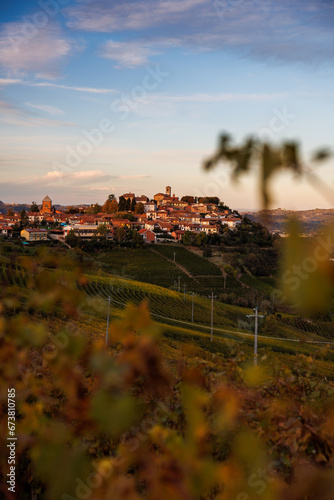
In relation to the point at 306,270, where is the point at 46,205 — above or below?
above

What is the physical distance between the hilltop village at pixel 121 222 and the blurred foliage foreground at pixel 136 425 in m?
42.4

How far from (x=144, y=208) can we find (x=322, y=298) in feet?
245

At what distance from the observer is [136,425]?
124cm

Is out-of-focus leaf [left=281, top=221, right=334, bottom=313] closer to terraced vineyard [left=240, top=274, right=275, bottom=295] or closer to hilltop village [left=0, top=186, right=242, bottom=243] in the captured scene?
terraced vineyard [left=240, top=274, right=275, bottom=295]

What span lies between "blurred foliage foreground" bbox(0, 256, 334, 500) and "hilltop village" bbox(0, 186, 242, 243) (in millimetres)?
42444

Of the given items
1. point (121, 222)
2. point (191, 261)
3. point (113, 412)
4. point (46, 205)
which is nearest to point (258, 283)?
point (191, 261)

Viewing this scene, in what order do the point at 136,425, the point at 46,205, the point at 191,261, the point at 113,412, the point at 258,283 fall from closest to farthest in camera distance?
the point at 113,412 → the point at 136,425 → the point at 258,283 → the point at 191,261 → the point at 46,205

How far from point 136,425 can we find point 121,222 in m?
59.4

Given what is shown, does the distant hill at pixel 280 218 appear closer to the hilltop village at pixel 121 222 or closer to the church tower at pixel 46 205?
the hilltop village at pixel 121 222

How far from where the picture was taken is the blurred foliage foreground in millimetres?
809

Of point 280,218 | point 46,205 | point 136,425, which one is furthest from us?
point 46,205

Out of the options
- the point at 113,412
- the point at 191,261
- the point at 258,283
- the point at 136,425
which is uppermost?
the point at 113,412

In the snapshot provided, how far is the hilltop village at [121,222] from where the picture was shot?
167 ft

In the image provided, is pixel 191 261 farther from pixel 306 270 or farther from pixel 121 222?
pixel 306 270
